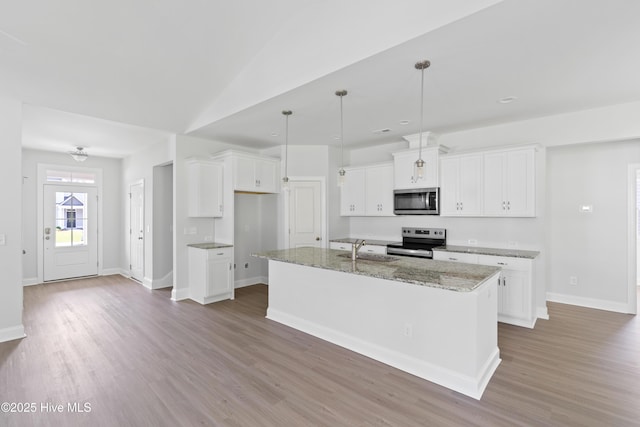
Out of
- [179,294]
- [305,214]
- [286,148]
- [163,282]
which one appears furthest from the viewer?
[163,282]

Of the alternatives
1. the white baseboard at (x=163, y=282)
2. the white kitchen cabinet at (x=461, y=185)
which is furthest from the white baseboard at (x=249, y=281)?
the white kitchen cabinet at (x=461, y=185)

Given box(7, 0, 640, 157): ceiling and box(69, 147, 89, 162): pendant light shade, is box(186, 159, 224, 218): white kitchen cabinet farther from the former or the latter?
box(69, 147, 89, 162): pendant light shade

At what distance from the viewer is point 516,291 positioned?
3.89 metres

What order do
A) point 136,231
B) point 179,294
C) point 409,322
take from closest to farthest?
1. point 409,322
2. point 179,294
3. point 136,231

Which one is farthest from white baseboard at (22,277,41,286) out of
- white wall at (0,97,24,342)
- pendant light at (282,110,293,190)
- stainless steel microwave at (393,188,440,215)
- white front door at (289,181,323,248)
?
stainless steel microwave at (393,188,440,215)

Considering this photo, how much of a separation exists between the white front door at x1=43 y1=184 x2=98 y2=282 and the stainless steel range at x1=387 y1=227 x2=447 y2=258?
644cm

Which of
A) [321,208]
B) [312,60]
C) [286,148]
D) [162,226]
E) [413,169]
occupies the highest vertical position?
[312,60]

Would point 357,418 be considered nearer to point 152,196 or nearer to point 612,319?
point 612,319

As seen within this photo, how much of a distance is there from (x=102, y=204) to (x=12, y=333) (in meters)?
4.04

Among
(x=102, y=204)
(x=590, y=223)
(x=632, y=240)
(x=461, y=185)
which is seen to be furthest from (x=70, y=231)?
(x=632, y=240)

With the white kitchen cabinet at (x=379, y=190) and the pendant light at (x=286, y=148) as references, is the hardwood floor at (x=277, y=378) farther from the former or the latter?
the white kitchen cabinet at (x=379, y=190)

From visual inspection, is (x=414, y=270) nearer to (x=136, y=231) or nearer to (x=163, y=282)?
(x=163, y=282)

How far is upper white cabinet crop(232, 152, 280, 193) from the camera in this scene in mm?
5133

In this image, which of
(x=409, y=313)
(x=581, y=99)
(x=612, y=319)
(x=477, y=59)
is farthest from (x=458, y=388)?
(x=581, y=99)
